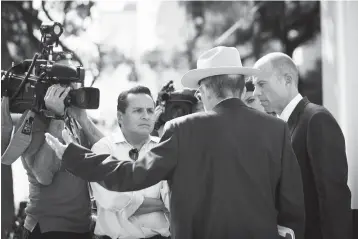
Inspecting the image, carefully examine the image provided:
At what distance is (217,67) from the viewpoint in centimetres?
205

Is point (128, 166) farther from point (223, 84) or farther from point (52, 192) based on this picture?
point (52, 192)

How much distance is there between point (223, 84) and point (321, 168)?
0.77 m

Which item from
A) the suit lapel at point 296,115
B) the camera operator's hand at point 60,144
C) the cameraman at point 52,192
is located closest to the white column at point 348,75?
the suit lapel at point 296,115

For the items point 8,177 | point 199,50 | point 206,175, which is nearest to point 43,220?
point 206,175

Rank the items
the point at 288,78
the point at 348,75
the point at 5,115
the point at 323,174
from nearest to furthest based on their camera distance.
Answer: the point at 323,174 < the point at 5,115 < the point at 288,78 < the point at 348,75

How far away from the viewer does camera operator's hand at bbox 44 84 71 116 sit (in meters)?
2.55

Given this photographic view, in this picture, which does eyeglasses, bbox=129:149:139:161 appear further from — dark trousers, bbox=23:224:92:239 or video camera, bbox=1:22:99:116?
dark trousers, bbox=23:224:92:239

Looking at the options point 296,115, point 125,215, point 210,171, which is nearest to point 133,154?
point 125,215

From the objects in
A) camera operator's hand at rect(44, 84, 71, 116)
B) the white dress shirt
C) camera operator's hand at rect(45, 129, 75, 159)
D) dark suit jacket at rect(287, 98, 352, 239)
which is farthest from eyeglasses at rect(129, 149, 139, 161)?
dark suit jacket at rect(287, 98, 352, 239)

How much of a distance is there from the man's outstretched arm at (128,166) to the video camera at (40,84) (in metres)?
0.65

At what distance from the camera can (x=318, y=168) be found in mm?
2502

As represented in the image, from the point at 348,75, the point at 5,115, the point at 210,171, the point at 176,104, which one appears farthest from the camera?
the point at 348,75

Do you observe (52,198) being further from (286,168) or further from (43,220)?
(286,168)

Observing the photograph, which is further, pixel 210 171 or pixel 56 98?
pixel 56 98
